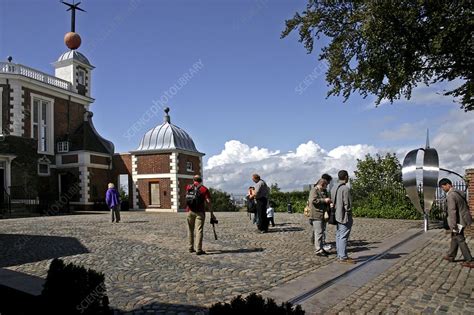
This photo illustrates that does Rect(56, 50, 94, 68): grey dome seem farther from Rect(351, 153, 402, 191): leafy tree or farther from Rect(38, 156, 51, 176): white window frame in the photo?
Rect(351, 153, 402, 191): leafy tree

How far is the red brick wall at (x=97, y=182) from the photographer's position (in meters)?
31.7

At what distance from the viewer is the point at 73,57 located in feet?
118

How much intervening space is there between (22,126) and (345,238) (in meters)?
27.4

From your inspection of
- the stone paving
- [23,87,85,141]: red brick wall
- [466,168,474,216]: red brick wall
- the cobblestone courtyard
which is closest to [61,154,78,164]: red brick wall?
[23,87,85,141]: red brick wall

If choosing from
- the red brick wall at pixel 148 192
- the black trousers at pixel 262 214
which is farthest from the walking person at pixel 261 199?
the red brick wall at pixel 148 192

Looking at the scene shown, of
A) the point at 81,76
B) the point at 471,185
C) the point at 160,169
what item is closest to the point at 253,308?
the point at 471,185

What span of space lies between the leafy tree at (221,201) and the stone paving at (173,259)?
2090 centimetres

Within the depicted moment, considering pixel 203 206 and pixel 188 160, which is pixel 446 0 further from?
pixel 188 160

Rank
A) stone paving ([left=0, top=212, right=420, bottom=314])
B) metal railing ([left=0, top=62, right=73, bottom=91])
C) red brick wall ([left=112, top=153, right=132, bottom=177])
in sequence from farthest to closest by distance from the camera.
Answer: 1. red brick wall ([left=112, top=153, right=132, bottom=177])
2. metal railing ([left=0, top=62, right=73, bottom=91])
3. stone paving ([left=0, top=212, right=420, bottom=314])

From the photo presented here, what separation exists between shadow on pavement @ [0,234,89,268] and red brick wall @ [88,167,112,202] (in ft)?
61.9

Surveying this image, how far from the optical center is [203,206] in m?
9.74

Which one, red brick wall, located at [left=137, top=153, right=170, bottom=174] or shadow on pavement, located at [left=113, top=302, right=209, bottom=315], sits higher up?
red brick wall, located at [left=137, top=153, right=170, bottom=174]

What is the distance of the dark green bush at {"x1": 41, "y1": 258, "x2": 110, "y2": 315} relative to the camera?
4.17m

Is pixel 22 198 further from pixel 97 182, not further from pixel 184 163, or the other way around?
pixel 184 163
